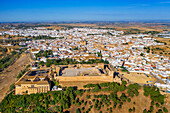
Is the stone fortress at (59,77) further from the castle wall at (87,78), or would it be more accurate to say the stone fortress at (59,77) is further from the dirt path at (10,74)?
the dirt path at (10,74)

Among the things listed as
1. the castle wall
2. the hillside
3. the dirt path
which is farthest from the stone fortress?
the dirt path

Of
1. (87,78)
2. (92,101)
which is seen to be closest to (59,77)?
(87,78)

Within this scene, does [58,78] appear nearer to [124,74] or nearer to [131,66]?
[124,74]

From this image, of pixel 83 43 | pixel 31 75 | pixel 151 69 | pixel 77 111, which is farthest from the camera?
pixel 83 43

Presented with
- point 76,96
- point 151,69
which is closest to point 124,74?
point 151,69

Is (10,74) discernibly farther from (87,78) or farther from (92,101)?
(92,101)

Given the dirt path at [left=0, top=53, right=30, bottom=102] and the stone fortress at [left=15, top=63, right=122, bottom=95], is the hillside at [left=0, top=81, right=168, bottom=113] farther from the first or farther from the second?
the dirt path at [left=0, top=53, right=30, bottom=102]
